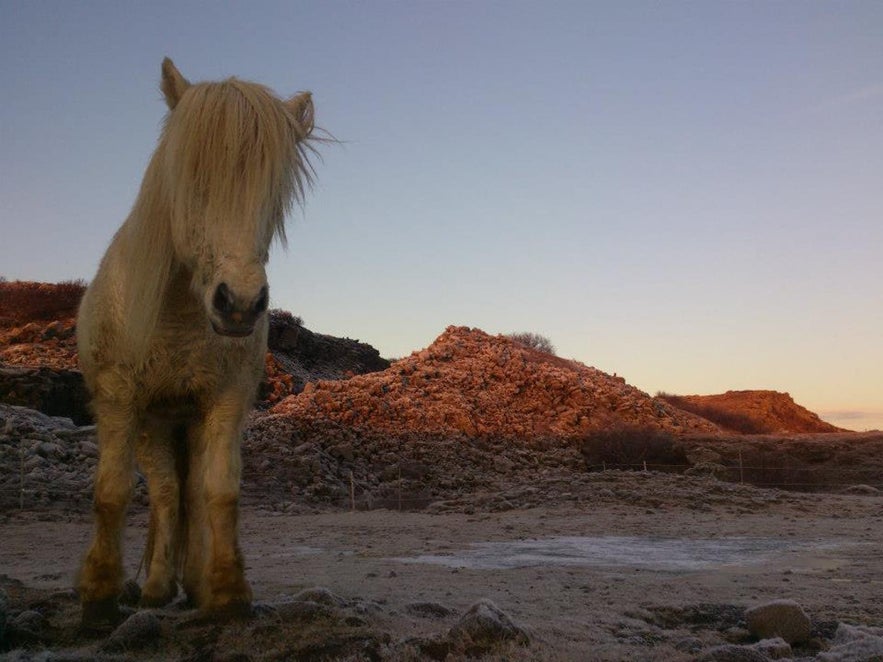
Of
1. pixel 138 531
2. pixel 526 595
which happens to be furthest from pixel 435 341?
pixel 526 595

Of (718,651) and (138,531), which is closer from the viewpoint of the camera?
(718,651)

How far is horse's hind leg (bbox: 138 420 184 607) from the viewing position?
468cm

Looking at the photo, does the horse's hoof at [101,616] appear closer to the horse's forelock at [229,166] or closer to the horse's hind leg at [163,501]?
the horse's hind leg at [163,501]

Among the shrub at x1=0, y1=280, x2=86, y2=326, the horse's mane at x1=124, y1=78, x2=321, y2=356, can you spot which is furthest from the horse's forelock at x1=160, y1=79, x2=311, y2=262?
the shrub at x1=0, y1=280, x2=86, y2=326

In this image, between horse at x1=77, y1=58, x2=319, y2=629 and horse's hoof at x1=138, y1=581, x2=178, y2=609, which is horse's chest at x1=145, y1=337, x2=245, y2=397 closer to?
horse at x1=77, y1=58, x2=319, y2=629

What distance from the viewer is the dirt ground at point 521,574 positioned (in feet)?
11.5

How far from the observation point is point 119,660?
320 cm

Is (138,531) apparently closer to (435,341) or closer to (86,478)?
(86,478)

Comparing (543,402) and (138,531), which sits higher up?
(543,402)

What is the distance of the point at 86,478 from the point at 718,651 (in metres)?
13.9

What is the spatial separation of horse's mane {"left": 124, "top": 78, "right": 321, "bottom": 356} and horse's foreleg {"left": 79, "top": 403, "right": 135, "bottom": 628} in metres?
0.40

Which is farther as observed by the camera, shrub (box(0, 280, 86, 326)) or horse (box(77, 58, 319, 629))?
shrub (box(0, 280, 86, 326))

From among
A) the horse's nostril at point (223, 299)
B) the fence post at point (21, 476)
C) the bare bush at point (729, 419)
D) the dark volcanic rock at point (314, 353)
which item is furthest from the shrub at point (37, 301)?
the horse's nostril at point (223, 299)

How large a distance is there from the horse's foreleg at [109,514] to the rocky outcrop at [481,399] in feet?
55.8
